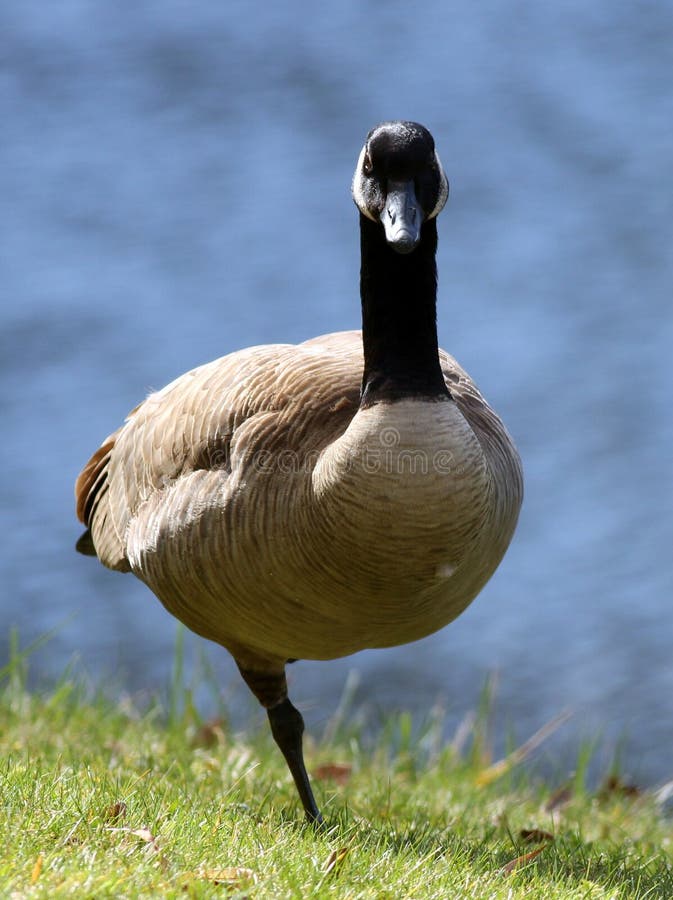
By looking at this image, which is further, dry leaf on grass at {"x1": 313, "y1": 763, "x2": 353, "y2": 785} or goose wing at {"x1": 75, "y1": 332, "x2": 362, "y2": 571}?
dry leaf on grass at {"x1": 313, "y1": 763, "x2": 353, "y2": 785}

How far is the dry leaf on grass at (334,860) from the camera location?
3.36 metres

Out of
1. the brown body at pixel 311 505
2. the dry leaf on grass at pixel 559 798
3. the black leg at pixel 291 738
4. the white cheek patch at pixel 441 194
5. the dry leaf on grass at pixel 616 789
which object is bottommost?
the dry leaf on grass at pixel 616 789

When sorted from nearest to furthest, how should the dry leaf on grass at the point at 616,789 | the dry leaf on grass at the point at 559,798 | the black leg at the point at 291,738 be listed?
the black leg at the point at 291,738 → the dry leaf on grass at the point at 559,798 → the dry leaf on grass at the point at 616,789

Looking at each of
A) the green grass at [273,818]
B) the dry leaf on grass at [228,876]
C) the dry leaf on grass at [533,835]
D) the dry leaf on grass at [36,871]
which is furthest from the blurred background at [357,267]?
the dry leaf on grass at [36,871]

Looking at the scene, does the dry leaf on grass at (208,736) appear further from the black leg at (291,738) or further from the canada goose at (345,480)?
the canada goose at (345,480)

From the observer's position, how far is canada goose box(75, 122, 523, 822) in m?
3.78

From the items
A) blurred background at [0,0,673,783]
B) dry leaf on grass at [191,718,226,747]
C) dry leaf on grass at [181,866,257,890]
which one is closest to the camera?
dry leaf on grass at [181,866,257,890]

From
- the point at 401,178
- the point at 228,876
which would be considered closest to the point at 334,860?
the point at 228,876

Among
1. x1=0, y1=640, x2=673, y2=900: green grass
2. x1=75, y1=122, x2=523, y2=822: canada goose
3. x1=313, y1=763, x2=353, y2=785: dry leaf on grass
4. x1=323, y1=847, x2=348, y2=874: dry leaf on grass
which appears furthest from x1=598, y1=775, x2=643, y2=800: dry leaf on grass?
x1=323, y1=847, x2=348, y2=874: dry leaf on grass

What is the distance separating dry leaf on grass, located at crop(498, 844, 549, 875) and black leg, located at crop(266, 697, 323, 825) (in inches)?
33.5

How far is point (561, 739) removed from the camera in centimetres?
794

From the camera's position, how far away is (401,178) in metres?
3.85

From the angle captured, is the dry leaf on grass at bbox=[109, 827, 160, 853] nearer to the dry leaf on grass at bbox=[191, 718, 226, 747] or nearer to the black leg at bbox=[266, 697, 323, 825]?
the black leg at bbox=[266, 697, 323, 825]

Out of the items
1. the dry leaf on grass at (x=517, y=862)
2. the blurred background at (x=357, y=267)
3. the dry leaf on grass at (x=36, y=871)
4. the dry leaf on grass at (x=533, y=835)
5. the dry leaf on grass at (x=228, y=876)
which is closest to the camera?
the dry leaf on grass at (x=36, y=871)
